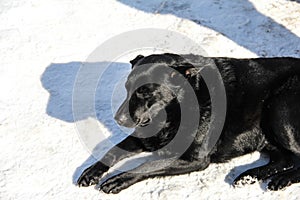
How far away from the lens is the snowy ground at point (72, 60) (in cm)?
409

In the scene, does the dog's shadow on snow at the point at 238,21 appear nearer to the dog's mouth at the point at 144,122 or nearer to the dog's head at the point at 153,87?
the dog's head at the point at 153,87

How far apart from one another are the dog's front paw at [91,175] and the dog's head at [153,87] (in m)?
0.44

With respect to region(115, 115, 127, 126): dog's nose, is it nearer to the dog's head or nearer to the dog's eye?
the dog's head

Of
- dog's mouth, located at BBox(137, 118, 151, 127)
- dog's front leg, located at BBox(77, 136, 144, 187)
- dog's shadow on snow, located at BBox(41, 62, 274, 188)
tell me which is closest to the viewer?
dog's mouth, located at BBox(137, 118, 151, 127)

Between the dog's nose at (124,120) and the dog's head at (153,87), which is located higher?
the dog's head at (153,87)

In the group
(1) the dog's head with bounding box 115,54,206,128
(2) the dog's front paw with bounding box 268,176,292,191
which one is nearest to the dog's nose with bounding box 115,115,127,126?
(1) the dog's head with bounding box 115,54,206,128

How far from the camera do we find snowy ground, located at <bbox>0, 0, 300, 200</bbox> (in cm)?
409

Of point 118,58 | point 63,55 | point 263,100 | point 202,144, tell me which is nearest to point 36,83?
point 63,55

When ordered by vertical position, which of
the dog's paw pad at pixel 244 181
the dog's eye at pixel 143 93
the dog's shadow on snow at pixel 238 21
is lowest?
the dog's paw pad at pixel 244 181

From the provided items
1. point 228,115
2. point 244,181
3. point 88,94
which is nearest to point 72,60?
point 88,94

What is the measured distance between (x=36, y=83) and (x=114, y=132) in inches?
44.4

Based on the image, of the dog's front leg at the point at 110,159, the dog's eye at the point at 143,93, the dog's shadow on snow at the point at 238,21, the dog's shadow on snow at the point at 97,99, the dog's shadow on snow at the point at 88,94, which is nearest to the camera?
the dog's eye at the point at 143,93

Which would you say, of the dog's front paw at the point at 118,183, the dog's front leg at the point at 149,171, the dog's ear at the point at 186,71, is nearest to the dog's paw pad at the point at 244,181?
the dog's front leg at the point at 149,171

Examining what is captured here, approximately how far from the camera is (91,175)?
410 centimetres
